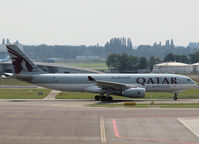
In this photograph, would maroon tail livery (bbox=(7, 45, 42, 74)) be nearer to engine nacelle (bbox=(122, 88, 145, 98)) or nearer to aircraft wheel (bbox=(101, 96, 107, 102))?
aircraft wheel (bbox=(101, 96, 107, 102))

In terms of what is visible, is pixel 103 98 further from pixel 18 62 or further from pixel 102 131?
pixel 102 131

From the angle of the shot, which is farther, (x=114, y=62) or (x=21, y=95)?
(x=114, y=62)

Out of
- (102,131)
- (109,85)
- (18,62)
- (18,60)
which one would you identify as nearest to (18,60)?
(18,60)

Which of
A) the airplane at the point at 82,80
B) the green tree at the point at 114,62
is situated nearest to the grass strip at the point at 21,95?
the airplane at the point at 82,80

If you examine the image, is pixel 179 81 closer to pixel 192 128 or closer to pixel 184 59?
pixel 192 128

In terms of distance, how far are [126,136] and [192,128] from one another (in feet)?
16.7

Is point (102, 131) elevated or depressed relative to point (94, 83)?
depressed

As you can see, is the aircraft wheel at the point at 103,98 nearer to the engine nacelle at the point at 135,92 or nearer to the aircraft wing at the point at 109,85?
the aircraft wing at the point at 109,85

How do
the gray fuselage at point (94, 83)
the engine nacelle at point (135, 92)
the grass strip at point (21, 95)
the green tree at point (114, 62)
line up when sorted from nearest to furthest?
the engine nacelle at point (135, 92) < the gray fuselage at point (94, 83) < the grass strip at point (21, 95) < the green tree at point (114, 62)

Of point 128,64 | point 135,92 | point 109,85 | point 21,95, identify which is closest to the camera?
point 135,92

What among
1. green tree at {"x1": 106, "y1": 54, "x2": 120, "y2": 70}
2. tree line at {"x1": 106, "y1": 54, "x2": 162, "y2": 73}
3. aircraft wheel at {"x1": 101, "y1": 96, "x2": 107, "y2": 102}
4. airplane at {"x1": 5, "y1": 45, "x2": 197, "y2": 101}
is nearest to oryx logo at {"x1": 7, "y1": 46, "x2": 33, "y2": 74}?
airplane at {"x1": 5, "y1": 45, "x2": 197, "y2": 101}

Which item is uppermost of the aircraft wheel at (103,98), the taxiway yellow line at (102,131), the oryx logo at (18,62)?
the oryx logo at (18,62)

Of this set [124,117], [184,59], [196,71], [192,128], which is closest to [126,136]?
[192,128]

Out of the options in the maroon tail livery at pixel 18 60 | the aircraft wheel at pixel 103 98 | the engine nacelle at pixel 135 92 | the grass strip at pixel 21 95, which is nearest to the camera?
the engine nacelle at pixel 135 92
